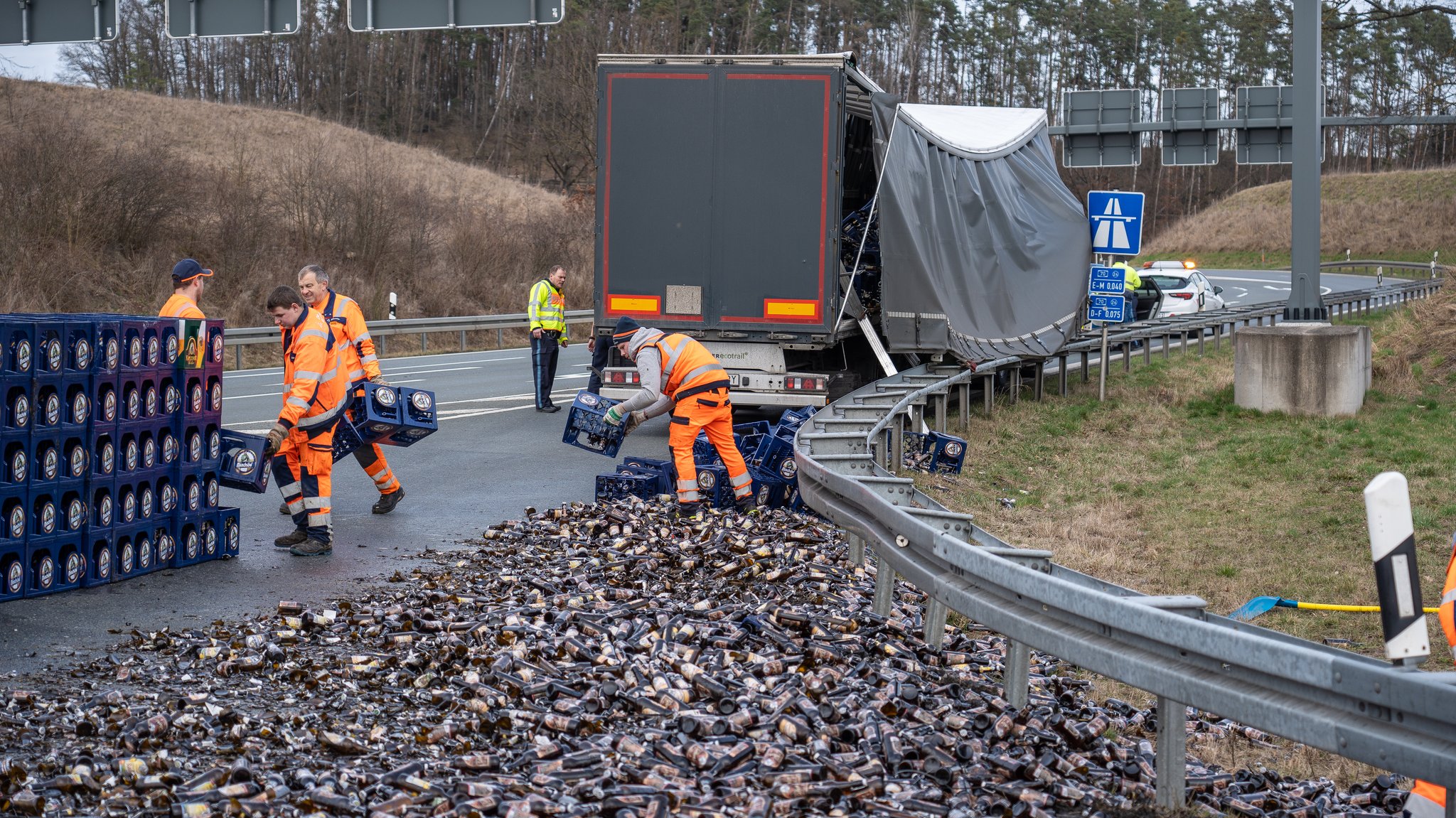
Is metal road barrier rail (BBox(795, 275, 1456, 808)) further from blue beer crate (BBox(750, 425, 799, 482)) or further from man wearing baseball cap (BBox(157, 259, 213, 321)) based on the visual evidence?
man wearing baseball cap (BBox(157, 259, 213, 321))

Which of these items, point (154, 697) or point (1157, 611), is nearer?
point (1157, 611)

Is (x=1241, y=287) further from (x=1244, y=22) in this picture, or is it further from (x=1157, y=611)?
(x=1157, y=611)

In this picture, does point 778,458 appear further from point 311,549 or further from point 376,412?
point 311,549

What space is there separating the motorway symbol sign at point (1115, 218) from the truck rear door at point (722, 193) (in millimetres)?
6194

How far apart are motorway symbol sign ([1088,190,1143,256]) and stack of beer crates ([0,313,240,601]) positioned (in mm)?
12611

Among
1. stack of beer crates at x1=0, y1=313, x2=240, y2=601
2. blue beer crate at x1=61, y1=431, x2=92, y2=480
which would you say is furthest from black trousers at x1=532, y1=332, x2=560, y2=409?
blue beer crate at x1=61, y1=431, x2=92, y2=480

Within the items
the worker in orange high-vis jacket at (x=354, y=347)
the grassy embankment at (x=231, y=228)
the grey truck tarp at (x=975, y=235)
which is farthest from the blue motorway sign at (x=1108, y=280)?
the grassy embankment at (x=231, y=228)

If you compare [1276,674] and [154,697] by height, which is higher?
[1276,674]

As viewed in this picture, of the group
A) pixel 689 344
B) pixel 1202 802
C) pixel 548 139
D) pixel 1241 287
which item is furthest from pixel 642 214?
pixel 548 139

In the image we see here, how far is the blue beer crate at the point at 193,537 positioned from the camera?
850cm

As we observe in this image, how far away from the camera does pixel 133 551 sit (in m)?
8.16

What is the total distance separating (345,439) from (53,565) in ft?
9.05

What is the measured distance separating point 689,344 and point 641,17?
64.7 meters

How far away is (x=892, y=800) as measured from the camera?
4.36m
